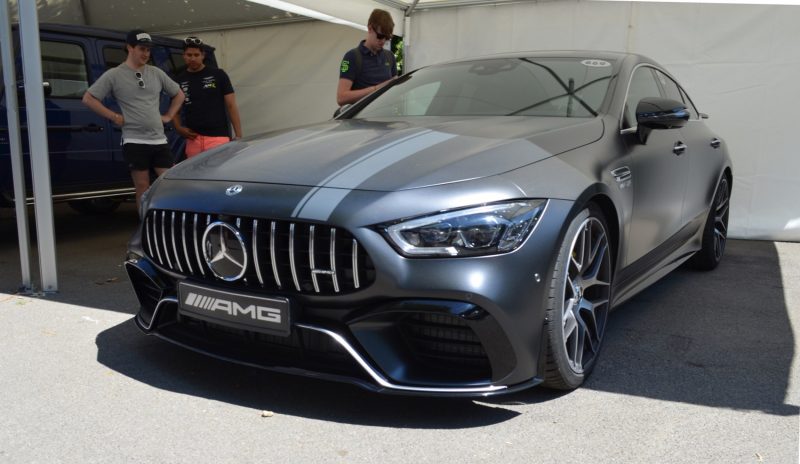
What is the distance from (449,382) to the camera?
236 centimetres

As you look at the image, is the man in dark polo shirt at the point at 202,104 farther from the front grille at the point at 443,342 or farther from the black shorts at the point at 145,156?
the front grille at the point at 443,342

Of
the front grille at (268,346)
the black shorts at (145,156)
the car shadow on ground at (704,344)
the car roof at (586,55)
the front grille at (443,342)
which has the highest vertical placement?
the car roof at (586,55)

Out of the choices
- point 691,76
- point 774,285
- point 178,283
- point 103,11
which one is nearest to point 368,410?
point 178,283

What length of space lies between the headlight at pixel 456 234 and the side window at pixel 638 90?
127cm

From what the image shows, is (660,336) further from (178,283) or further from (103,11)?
(103,11)

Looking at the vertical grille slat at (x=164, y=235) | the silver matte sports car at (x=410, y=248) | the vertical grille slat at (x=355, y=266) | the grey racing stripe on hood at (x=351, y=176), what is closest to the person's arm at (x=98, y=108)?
the silver matte sports car at (x=410, y=248)

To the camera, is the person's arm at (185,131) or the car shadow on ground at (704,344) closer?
the car shadow on ground at (704,344)

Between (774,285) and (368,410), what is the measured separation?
11.0ft

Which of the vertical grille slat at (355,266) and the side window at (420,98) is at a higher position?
the side window at (420,98)

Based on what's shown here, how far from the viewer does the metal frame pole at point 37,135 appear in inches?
161

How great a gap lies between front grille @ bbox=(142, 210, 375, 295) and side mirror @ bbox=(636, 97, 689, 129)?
1.66 metres

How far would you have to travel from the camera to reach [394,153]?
2717mm

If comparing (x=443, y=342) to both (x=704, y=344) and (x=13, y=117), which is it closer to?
(x=704, y=344)

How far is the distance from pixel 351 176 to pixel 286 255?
0.36 metres
